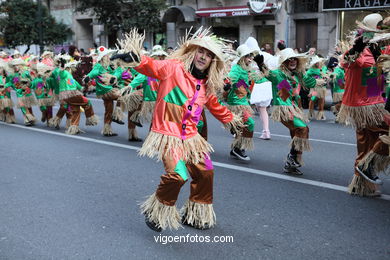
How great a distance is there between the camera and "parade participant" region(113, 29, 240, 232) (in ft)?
13.6

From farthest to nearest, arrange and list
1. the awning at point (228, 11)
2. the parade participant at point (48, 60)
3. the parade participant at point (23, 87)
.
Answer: the awning at point (228, 11) < the parade participant at point (23, 87) < the parade participant at point (48, 60)

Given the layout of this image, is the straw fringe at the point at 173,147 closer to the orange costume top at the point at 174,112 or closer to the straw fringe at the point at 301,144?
the orange costume top at the point at 174,112

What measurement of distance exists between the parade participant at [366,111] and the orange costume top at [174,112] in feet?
6.44

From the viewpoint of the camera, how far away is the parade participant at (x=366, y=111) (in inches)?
200

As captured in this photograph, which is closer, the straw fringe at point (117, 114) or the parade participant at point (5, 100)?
the straw fringe at point (117, 114)

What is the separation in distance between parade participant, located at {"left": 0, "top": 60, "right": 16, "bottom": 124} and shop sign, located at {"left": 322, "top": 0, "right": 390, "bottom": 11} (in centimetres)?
1349

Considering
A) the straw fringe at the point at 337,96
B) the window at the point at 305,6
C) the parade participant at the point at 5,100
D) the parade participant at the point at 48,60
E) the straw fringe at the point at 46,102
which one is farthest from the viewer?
the window at the point at 305,6

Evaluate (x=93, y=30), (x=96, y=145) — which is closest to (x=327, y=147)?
(x=96, y=145)

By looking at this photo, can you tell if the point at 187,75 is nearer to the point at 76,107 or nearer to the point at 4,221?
the point at 4,221

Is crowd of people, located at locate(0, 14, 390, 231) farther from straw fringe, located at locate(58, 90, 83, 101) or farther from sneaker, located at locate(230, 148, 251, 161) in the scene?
straw fringe, located at locate(58, 90, 83, 101)

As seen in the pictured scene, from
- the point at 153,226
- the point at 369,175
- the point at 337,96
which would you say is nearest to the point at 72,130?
the point at 337,96

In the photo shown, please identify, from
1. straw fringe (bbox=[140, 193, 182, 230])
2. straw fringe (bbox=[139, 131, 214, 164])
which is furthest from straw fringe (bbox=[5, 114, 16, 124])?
straw fringe (bbox=[140, 193, 182, 230])

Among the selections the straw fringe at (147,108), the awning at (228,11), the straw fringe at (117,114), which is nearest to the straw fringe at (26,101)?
the straw fringe at (117,114)

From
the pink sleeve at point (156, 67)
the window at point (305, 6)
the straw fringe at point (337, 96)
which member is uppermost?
the window at point (305, 6)
